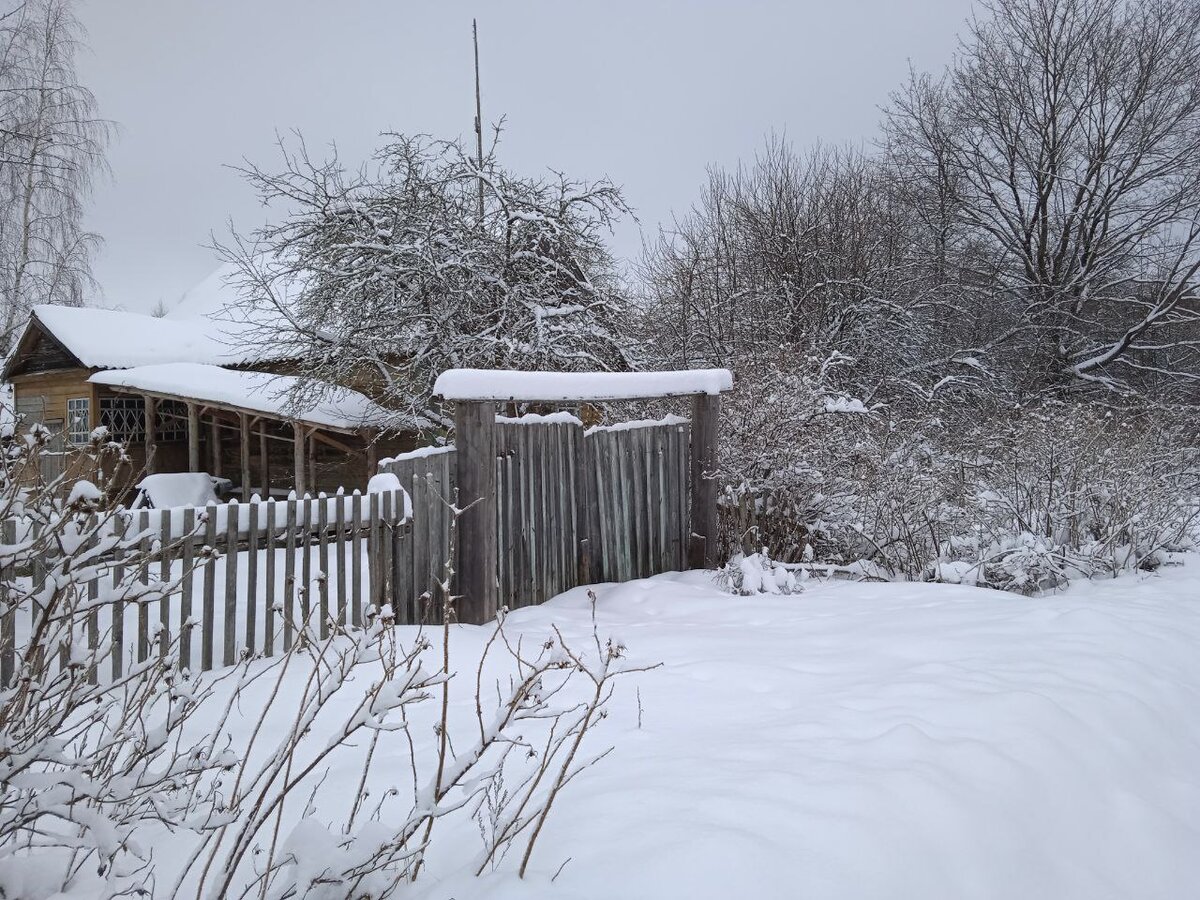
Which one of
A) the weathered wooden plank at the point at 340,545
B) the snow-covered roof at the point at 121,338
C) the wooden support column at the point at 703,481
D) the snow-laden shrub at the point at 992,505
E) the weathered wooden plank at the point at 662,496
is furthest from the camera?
the snow-covered roof at the point at 121,338

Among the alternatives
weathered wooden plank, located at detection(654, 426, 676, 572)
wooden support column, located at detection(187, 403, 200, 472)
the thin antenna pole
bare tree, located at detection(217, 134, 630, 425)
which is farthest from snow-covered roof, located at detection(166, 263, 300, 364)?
weathered wooden plank, located at detection(654, 426, 676, 572)

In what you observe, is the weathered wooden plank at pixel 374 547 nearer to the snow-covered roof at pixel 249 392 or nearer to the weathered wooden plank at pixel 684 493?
the weathered wooden plank at pixel 684 493

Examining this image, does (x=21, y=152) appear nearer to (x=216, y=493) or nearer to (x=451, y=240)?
(x=216, y=493)

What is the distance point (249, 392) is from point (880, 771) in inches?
567

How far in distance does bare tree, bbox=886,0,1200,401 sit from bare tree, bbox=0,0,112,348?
18.1 metres

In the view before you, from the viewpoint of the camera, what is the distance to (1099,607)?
15.4ft

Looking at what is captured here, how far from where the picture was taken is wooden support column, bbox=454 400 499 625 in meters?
5.12

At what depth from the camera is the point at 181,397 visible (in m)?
15.0

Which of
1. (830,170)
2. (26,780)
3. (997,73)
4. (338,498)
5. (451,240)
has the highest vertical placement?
(997,73)

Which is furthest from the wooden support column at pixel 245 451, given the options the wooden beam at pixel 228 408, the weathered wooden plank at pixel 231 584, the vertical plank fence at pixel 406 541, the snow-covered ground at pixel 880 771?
the snow-covered ground at pixel 880 771

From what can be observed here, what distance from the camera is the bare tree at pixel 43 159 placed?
1516 centimetres

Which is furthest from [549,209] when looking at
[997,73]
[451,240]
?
[997,73]

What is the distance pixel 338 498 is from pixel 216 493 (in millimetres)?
14477

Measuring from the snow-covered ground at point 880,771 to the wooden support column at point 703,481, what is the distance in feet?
8.03
